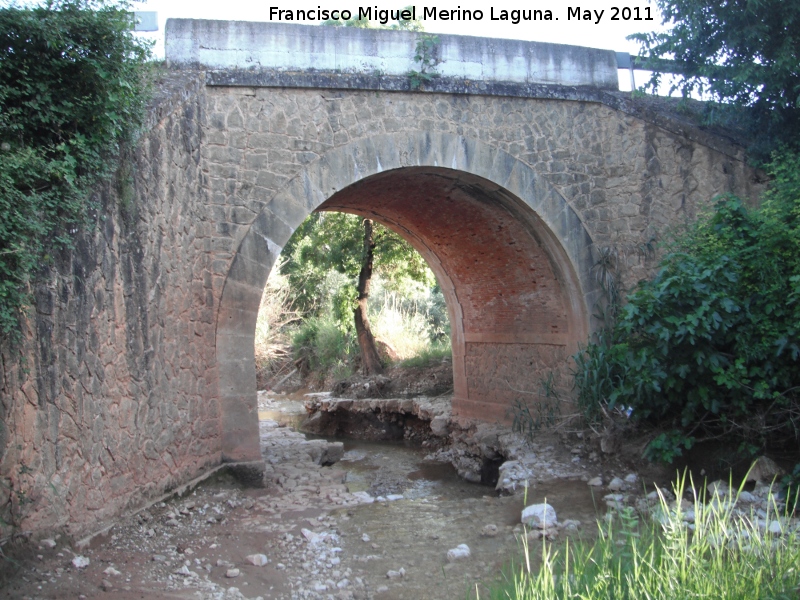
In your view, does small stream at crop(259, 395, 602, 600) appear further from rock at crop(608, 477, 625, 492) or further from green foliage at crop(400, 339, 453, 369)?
green foliage at crop(400, 339, 453, 369)

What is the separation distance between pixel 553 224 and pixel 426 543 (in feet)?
13.5

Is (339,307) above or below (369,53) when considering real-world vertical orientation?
below

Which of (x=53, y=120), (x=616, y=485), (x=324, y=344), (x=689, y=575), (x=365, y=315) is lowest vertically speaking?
(x=616, y=485)

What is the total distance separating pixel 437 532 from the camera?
17.3 ft

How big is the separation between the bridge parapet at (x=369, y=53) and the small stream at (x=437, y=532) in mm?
4383

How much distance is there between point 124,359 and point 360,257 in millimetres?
9141

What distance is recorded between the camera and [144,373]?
5.16 m

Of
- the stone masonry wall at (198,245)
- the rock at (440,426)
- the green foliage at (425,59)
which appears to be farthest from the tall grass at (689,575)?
the rock at (440,426)

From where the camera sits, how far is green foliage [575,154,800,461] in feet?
18.3

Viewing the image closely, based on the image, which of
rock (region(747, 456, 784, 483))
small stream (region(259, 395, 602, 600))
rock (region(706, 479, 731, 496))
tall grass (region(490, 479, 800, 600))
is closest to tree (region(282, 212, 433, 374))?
small stream (region(259, 395, 602, 600))

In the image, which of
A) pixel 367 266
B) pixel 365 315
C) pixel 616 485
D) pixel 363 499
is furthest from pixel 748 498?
pixel 365 315

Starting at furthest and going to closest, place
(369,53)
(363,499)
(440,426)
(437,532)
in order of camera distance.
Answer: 1. (440,426)
2. (369,53)
3. (363,499)
4. (437,532)

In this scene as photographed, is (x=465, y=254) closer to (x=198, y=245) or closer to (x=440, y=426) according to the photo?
(x=440, y=426)

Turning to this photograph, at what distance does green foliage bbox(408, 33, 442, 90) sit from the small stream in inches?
168
